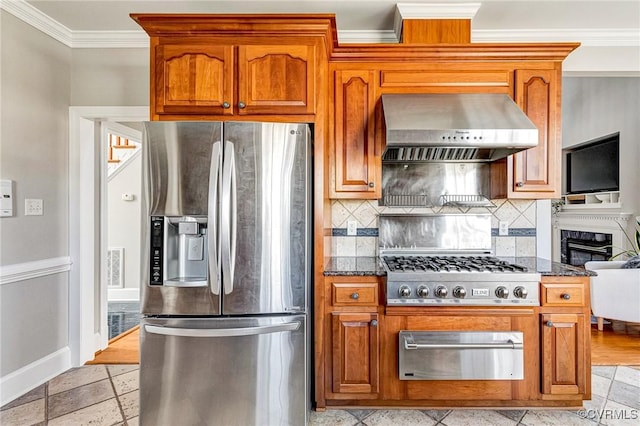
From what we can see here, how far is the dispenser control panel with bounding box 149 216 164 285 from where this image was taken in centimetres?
184

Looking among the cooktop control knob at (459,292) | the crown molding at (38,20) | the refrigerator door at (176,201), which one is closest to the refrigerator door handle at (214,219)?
the refrigerator door at (176,201)

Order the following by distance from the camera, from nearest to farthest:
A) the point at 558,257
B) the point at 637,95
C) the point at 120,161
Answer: the point at 637,95, the point at 120,161, the point at 558,257

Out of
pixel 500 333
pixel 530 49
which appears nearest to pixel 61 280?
pixel 500 333

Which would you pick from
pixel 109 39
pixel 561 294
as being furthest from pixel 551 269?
pixel 109 39

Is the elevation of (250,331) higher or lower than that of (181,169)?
lower

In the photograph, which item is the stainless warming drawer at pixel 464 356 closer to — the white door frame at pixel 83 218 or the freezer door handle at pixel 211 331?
the freezer door handle at pixel 211 331

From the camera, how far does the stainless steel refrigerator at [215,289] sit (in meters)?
1.86

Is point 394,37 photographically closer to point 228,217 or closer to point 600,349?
point 228,217

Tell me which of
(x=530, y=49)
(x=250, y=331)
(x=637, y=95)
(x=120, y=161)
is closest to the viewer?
(x=250, y=331)

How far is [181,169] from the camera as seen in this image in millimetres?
1865

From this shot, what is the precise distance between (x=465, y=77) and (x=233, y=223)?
1858 millimetres

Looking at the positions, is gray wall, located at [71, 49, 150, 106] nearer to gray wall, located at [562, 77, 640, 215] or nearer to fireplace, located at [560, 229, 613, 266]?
gray wall, located at [562, 77, 640, 215]

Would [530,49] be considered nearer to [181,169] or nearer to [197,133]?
[197,133]

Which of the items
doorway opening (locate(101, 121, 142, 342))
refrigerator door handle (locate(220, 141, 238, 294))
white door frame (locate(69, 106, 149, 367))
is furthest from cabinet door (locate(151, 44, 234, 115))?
doorway opening (locate(101, 121, 142, 342))
